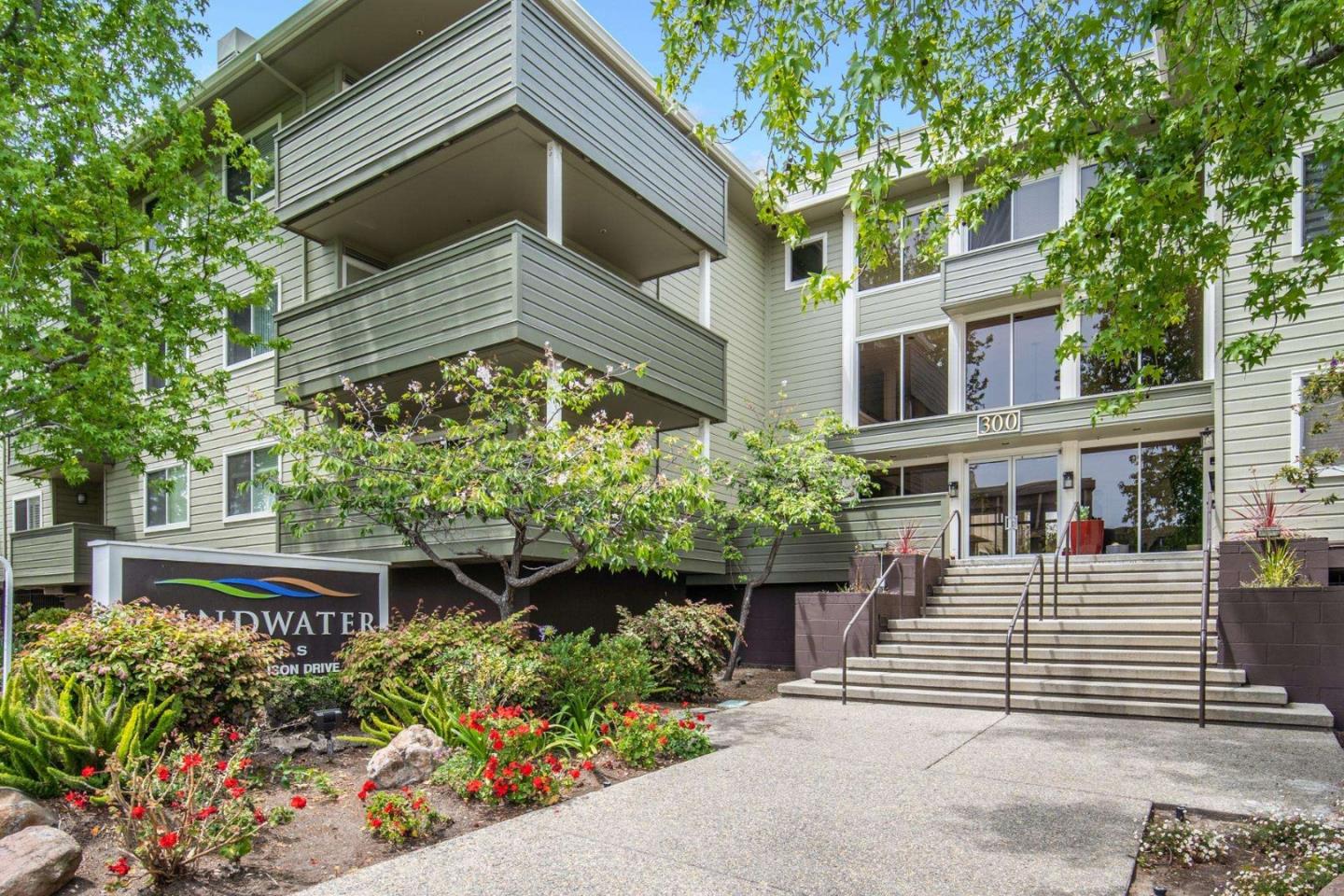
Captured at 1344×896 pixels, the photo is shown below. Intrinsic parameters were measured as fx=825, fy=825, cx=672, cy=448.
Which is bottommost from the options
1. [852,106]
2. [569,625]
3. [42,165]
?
[569,625]

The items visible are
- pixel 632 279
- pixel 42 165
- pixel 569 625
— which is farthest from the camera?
pixel 632 279

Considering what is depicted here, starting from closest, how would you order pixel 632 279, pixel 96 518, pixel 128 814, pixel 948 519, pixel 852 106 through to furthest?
1. pixel 128 814
2. pixel 852 106
3. pixel 948 519
4. pixel 632 279
5. pixel 96 518

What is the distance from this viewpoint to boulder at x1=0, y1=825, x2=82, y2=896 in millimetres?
3717

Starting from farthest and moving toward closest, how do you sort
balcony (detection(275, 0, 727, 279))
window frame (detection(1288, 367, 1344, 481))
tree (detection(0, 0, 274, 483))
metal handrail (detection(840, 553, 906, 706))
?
window frame (detection(1288, 367, 1344, 481)) < tree (detection(0, 0, 274, 483)) < balcony (detection(275, 0, 727, 279)) < metal handrail (detection(840, 553, 906, 706))

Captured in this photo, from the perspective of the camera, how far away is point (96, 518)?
19.5 meters

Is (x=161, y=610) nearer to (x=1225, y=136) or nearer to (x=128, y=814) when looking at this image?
(x=128, y=814)

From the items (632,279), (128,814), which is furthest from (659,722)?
(632,279)

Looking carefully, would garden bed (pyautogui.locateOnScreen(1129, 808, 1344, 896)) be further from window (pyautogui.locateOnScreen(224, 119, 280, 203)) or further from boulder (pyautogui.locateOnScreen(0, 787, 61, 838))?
window (pyautogui.locateOnScreen(224, 119, 280, 203))

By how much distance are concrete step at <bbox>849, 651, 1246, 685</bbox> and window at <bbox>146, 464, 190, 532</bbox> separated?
1277cm

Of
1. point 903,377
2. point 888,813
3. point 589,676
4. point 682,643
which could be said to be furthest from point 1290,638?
point 903,377

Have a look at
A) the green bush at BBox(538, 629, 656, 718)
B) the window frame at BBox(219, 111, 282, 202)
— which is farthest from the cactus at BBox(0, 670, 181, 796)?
the window frame at BBox(219, 111, 282, 202)

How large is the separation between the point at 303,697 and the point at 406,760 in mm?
2427

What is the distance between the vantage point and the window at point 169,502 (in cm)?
1566

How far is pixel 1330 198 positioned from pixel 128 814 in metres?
8.23
